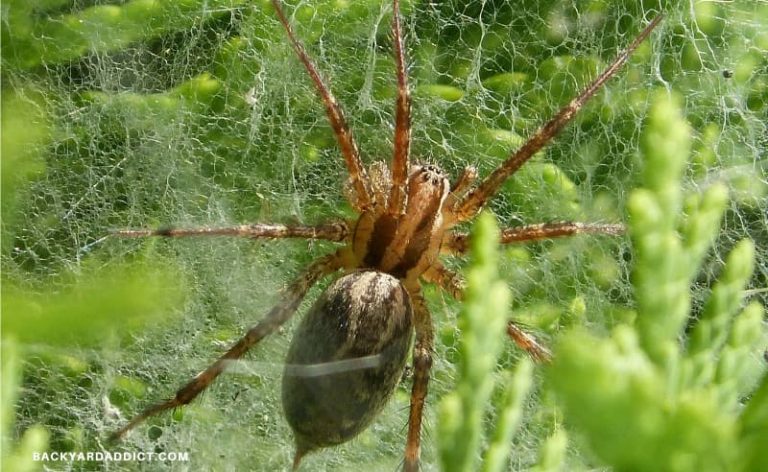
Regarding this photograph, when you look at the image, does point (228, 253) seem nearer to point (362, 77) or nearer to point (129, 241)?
point (129, 241)

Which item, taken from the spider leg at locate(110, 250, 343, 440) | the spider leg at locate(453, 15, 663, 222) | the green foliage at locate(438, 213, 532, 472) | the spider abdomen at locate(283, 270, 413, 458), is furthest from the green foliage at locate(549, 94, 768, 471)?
the spider leg at locate(110, 250, 343, 440)

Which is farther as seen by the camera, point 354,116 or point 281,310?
point 354,116

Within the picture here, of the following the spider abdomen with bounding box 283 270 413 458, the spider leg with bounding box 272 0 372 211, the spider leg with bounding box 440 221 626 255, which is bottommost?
the spider abdomen with bounding box 283 270 413 458

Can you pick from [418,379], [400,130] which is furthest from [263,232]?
[418,379]

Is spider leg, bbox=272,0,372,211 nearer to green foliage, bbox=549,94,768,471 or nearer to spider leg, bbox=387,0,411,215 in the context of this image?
spider leg, bbox=387,0,411,215

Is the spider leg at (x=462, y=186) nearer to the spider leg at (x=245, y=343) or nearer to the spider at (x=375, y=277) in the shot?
the spider at (x=375, y=277)

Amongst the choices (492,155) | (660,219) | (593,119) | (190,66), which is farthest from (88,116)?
(660,219)

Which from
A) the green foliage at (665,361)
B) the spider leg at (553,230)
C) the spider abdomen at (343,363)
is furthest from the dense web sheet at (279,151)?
the green foliage at (665,361)
